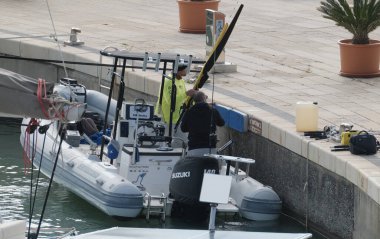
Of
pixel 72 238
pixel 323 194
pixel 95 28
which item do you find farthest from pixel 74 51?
pixel 72 238

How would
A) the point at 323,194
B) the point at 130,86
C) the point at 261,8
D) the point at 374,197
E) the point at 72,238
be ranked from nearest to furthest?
the point at 72,238, the point at 374,197, the point at 323,194, the point at 130,86, the point at 261,8

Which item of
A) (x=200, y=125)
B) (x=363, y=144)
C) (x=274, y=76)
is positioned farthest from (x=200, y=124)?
(x=274, y=76)

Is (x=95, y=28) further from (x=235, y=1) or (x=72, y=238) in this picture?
(x=72, y=238)

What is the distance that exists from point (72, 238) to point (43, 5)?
52.4 feet

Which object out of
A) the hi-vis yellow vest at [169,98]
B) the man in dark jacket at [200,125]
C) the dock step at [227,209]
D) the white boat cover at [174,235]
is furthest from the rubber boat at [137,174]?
the white boat cover at [174,235]

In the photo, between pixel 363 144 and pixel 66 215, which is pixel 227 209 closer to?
pixel 363 144

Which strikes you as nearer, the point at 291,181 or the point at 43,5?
the point at 291,181

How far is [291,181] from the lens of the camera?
15867 mm

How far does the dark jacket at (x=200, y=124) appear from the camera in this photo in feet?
50.3

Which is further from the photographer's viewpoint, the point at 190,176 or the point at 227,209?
the point at 227,209

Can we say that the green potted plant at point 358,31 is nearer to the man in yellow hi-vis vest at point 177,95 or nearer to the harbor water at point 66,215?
the man in yellow hi-vis vest at point 177,95

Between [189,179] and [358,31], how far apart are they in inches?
199

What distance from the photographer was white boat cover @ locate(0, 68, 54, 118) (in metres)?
12.3

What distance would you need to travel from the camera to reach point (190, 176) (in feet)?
49.2
